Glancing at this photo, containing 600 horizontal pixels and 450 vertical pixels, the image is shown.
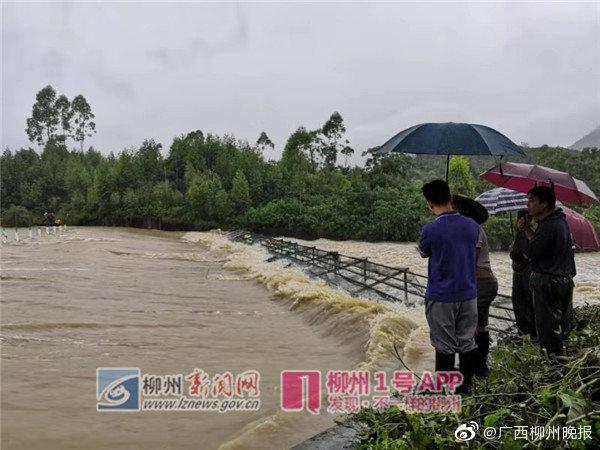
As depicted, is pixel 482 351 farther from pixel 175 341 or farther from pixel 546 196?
pixel 175 341

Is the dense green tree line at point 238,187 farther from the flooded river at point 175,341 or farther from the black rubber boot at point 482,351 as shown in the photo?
the black rubber boot at point 482,351

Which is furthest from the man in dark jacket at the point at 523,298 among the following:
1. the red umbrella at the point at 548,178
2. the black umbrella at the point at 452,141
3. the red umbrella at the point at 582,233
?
the black umbrella at the point at 452,141

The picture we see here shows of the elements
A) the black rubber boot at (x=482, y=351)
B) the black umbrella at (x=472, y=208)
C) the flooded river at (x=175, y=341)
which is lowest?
the flooded river at (x=175, y=341)

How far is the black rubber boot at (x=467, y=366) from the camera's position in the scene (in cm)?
362

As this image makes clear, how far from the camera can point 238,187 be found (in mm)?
43844

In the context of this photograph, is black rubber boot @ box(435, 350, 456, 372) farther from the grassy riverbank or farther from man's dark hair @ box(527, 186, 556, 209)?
man's dark hair @ box(527, 186, 556, 209)

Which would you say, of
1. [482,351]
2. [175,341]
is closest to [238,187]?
[175,341]

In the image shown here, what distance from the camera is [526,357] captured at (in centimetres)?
383

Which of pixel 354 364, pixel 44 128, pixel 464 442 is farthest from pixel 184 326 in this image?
pixel 44 128

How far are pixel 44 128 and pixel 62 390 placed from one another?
223ft

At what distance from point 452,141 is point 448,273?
1.07 m

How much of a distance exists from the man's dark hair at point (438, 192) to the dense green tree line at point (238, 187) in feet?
91.8

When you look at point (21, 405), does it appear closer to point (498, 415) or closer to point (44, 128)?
point (498, 415)

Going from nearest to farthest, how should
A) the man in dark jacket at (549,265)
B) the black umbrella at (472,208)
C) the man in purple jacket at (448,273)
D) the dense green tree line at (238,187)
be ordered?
the man in purple jacket at (448,273)
the man in dark jacket at (549,265)
the black umbrella at (472,208)
the dense green tree line at (238,187)
